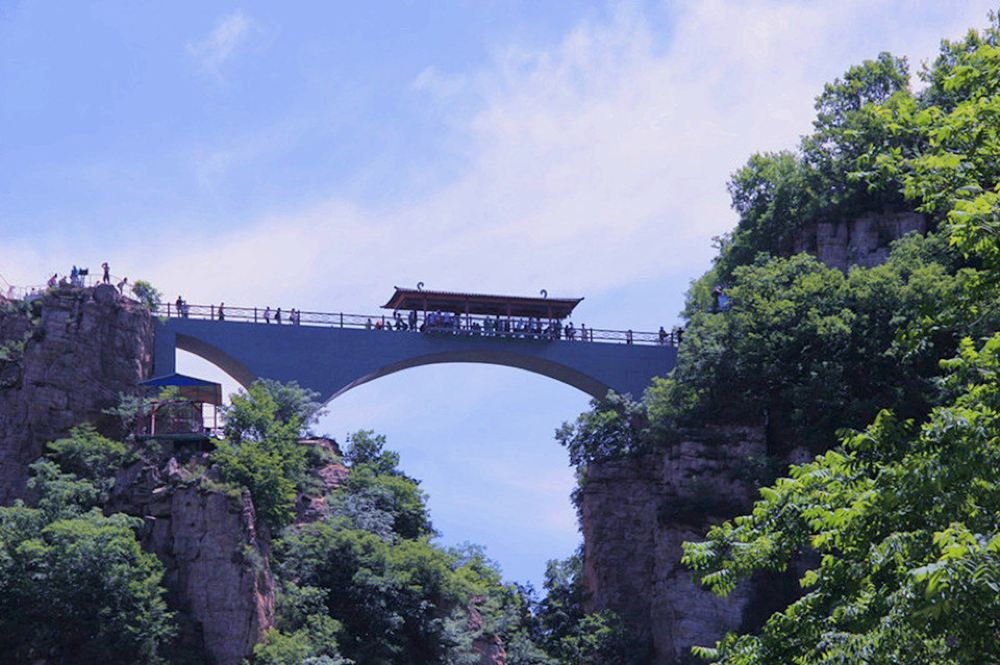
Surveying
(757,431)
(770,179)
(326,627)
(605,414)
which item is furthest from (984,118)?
(770,179)

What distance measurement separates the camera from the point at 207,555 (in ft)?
118

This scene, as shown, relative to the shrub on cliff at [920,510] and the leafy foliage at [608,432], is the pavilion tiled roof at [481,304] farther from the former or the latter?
the shrub on cliff at [920,510]

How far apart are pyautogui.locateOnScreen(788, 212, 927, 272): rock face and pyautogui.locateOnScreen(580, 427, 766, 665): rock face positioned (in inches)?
270

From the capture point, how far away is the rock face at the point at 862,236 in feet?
148

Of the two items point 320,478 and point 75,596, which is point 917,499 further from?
point 320,478

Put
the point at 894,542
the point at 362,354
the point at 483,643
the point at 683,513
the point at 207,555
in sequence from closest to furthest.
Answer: the point at 894,542
the point at 207,555
the point at 483,643
the point at 683,513
the point at 362,354

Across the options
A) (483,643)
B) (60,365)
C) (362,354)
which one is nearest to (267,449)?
(60,365)

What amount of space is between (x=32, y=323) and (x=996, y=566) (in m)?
33.6

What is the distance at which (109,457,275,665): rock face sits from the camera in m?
35.2

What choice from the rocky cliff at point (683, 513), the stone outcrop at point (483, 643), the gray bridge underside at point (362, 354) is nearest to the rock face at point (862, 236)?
the rocky cliff at point (683, 513)

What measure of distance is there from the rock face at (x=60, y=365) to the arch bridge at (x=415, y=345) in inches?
60.5

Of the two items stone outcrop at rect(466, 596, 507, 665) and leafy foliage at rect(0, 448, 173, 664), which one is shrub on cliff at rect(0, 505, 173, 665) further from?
stone outcrop at rect(466, 596, 507, 665)

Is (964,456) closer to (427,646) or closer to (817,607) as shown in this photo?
(817,607)

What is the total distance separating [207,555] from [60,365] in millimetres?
7679
